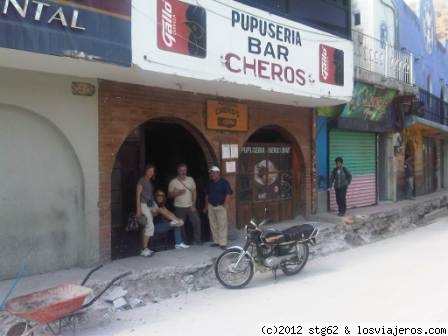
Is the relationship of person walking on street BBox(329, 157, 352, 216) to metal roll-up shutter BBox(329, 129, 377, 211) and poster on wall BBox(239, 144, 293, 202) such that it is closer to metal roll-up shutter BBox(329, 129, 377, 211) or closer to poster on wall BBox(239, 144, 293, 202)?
metal roll-up shutter BBox(329, 129, 377, 211)

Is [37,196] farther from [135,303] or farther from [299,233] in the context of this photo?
[299,233]

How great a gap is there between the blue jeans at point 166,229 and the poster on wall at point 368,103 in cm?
679

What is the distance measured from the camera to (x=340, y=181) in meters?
12.2

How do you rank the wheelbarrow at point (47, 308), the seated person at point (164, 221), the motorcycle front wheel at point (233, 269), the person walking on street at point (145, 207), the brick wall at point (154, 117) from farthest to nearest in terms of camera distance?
the seated person at point (164, 221) → the person walking on street at point (145, 207) → the brick wall at point (154, 117) → the motorcycle front wheel at point (233, 269) → the wheelbarrow at point (47, 308)

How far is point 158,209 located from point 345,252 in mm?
4321

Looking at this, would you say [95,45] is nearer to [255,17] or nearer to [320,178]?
[255,17]

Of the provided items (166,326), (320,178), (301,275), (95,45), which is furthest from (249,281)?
(320,178)

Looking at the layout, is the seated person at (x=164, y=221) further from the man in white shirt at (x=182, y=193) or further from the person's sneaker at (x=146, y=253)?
the person's sneaker at (x=146, y=253)

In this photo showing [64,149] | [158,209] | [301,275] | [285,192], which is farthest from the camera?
[285,192]

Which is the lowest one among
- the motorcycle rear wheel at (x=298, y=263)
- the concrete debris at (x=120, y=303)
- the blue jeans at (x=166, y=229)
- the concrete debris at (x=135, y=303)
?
the concrete debris at (x=135, y=303)

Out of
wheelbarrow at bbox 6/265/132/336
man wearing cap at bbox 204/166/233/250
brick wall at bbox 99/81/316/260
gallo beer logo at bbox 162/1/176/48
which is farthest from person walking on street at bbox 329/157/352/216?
wheelbarrow at bbox 6/265/132/336

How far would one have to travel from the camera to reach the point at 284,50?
9023 mm

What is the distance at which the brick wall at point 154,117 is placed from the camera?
7.48m

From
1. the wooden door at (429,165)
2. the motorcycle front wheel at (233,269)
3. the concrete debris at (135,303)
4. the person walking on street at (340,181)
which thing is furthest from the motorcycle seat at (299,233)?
the wooden door at (429,165)
